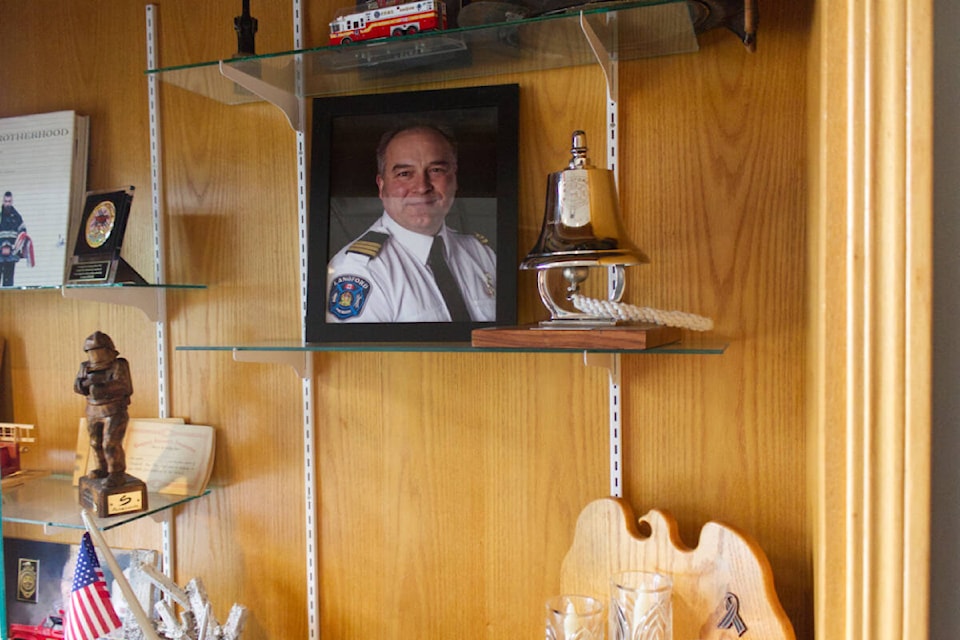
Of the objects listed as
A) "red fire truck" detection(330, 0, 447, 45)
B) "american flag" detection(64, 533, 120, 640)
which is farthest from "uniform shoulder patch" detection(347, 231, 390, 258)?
"american flag" detection(64, 533, 120, 640)

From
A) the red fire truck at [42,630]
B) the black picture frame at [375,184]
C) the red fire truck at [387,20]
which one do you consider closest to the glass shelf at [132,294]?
the black picture frame at [375,184]

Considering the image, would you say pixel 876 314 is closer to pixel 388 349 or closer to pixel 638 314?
pixel 638 314

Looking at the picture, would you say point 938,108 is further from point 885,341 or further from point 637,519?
point 637,519

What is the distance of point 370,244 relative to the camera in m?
1.37

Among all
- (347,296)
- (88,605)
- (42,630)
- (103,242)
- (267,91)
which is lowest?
(42,630)

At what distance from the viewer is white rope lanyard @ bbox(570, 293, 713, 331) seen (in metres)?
1.09

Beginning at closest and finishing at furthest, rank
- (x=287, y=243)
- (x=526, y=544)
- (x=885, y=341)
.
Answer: (x=885, y=341) < (x=526, y=544) < (x=287, y=243)

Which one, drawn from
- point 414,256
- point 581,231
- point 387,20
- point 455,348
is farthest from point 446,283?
point 387,20

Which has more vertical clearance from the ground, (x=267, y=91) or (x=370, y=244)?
(x=267, y=91)

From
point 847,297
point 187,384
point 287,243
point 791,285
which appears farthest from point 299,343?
point 847,297

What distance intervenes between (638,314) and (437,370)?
43 cm

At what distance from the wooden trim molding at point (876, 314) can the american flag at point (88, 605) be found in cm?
121

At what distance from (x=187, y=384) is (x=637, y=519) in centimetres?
90

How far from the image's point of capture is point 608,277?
1260 millimetres
